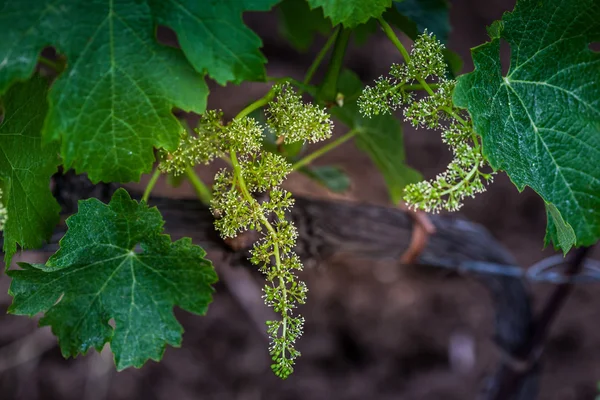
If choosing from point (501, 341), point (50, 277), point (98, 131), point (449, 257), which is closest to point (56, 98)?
point (98, 131)

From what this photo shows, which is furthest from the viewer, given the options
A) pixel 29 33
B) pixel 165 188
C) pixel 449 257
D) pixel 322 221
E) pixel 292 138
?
pixel 165 188

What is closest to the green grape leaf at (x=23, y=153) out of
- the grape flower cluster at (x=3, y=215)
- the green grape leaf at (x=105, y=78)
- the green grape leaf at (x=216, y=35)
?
the grape flower cluster at (x=3, y=215)

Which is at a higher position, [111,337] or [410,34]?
[410,34]

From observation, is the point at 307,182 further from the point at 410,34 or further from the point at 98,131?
the point at 98,131

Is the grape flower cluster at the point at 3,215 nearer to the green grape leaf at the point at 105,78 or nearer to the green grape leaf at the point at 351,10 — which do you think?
the green grape leaf at the point at 105,78

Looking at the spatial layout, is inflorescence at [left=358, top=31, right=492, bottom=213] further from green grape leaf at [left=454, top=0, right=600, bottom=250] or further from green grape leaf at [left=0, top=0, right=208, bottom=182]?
green grape leaf at [left=0, top=0, right=208, bottom=182]

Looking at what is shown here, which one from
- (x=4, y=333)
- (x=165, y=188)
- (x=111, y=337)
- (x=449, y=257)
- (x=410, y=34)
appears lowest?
(x=4, y=333)
